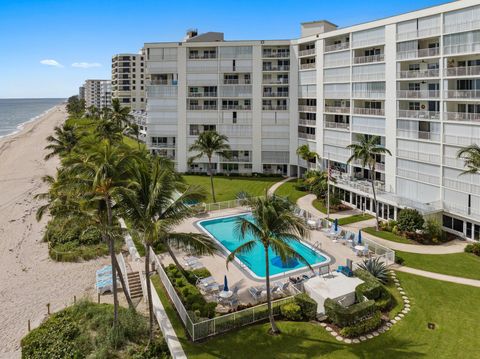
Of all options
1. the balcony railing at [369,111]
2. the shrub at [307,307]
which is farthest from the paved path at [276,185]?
the shrub at [307,307]

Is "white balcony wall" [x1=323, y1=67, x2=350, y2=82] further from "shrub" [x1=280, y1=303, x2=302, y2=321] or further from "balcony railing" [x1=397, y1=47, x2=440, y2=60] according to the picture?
"shrub" [x1=280, y1=303, x2=302, y2=321]

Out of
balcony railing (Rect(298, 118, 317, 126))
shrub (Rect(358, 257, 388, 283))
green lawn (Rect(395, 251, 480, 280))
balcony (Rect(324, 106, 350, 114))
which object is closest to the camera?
shrub (Rect(358, 257, 388, 283))

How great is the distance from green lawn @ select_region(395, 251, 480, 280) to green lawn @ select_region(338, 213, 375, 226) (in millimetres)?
9015

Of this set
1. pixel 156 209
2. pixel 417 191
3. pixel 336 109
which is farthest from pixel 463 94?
pixel 156 209

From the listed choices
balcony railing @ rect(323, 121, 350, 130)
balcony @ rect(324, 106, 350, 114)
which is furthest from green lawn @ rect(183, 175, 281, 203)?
balcony @ rect(324, 106, 350, 114)

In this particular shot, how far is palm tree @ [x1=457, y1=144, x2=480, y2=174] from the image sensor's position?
32.5 metres

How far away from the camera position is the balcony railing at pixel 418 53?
128ft

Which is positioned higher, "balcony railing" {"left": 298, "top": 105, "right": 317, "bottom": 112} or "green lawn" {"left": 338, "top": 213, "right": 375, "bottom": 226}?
"balcony railing" {"left": 298, "top": 105, "right": 317, "bottom": 112}

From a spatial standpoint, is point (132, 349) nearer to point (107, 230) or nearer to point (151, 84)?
point (107, 230)

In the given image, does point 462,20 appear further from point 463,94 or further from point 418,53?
point 463,94

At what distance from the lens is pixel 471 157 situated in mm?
33188

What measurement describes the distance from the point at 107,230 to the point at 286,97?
4720cm

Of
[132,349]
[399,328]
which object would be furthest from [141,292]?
[399,328]

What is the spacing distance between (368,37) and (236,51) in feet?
74.3
